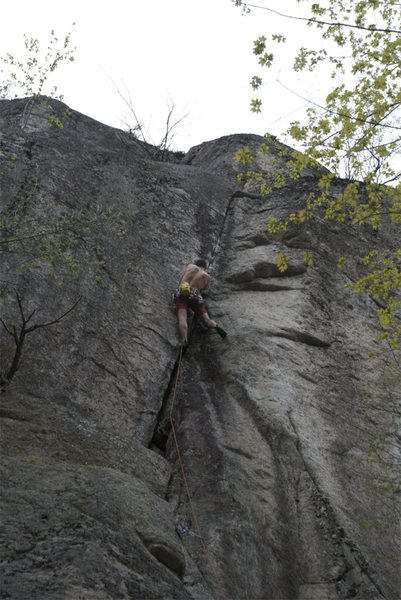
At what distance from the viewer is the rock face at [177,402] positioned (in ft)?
15.8

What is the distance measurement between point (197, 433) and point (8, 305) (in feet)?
8.62

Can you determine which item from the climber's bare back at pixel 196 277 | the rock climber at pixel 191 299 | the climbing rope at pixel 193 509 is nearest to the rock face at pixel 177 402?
the climbing rope at pixel 193 509

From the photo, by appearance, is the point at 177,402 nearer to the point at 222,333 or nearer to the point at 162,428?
the point at 162,428

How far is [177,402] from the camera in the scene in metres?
8.07

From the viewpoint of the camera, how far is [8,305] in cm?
750

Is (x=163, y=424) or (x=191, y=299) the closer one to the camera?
(x=163, y=424)

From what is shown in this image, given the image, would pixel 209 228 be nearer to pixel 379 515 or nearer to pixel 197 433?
pixel 197 433

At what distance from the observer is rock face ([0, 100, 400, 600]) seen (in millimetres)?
4828

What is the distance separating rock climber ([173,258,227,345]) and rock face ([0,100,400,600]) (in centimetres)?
18

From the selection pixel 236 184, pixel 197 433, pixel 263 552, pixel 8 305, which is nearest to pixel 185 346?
pixel 197 433

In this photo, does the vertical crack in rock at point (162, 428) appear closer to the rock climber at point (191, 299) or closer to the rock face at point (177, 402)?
the rock face at point (177, 402)

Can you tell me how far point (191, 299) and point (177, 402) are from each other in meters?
1.68

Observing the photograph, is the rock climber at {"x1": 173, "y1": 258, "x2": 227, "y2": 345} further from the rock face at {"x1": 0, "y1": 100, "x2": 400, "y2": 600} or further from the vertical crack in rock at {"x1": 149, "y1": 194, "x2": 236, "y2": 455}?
the vertical crack in rock at {"x1": 149, "y1": 194, "x2": 236, "y2": 455}

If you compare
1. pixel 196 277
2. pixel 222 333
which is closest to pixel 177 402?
pixel 222 333
